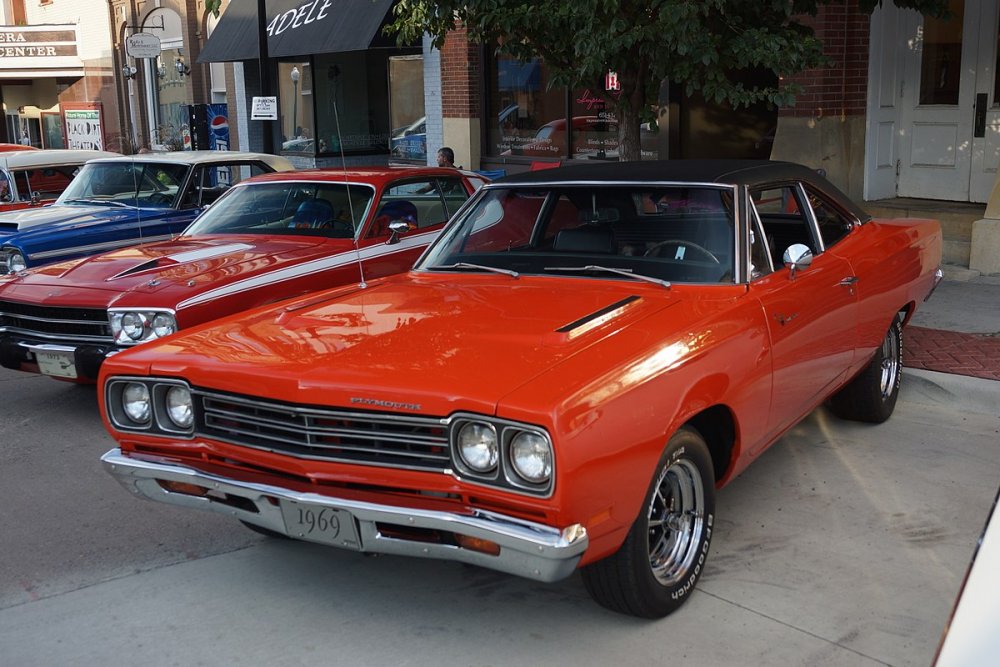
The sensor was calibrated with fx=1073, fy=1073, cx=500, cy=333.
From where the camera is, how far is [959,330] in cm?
822

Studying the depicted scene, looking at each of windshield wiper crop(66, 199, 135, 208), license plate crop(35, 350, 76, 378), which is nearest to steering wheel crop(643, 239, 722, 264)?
license plate crop(35, 350, 76, 378)

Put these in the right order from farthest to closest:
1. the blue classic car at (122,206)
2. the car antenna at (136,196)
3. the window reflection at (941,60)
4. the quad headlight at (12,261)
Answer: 1. the window reflection at (941,60)
2. the car antenna at (136,196)
3. the blue classic car at (122,206)
4. the quad headlight at (12,261)

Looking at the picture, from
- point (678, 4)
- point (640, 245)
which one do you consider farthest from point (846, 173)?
point (640, 245)

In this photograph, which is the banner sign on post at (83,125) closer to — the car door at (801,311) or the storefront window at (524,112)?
the storefront window at (524,112)

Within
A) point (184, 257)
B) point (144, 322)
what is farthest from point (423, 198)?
point (144, 322)

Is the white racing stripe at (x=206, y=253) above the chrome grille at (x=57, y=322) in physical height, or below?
above

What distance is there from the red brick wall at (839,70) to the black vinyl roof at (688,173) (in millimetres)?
5881

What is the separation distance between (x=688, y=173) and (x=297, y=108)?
17.4m

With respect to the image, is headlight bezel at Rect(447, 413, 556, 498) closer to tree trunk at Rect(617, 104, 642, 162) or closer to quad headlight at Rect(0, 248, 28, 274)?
tree trunk at Rect(617, 104, 642, 162)

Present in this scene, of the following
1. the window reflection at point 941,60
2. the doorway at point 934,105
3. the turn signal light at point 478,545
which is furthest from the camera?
the window reflection at point 941,60

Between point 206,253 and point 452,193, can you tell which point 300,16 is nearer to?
point 452,193

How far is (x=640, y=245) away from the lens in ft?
16.5

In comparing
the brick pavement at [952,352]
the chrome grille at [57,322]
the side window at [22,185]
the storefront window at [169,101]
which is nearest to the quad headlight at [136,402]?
the chrome grille at [57,322]

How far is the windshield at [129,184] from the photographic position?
976 centimetres
